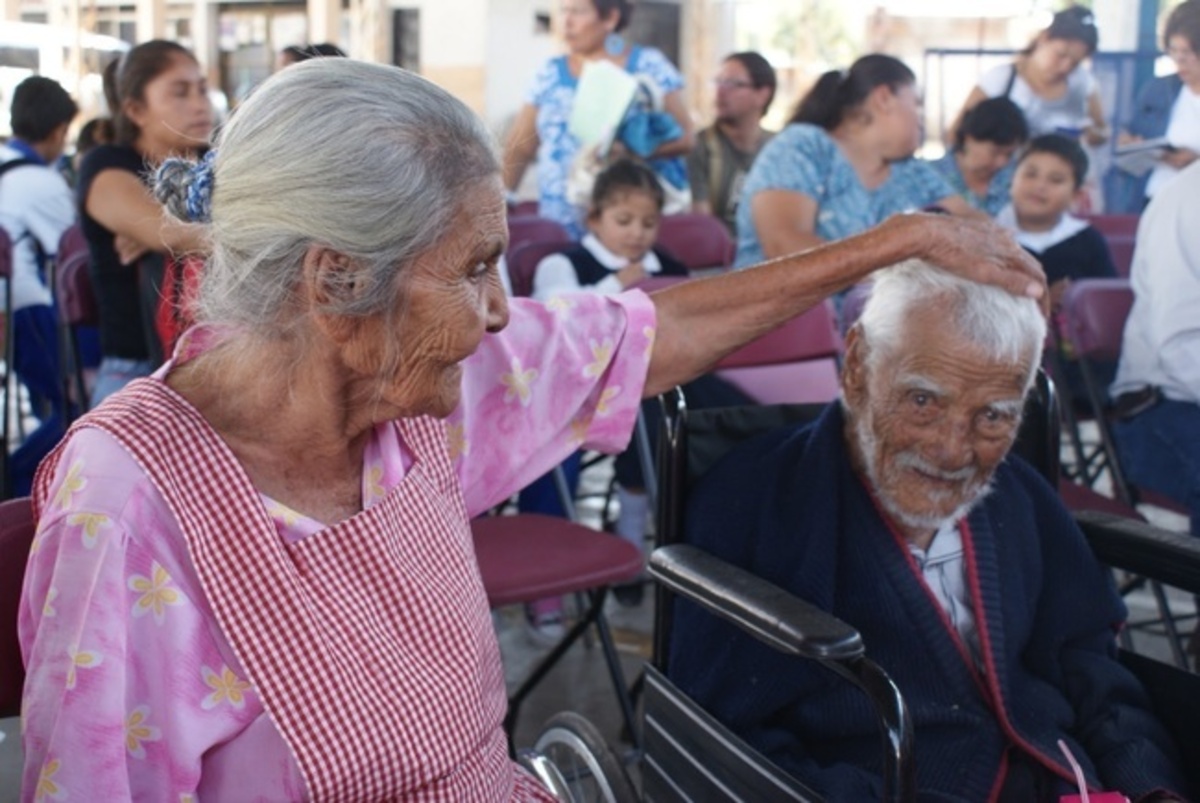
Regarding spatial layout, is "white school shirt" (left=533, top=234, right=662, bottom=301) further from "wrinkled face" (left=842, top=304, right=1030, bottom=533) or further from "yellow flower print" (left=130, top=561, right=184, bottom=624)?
"yellow flower print" (left=130, top=561, right=184, bottom=624)

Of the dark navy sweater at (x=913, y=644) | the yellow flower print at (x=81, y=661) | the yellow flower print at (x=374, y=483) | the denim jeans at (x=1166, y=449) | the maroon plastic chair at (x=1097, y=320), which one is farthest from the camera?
the maroon plastic chair at (x=1097, y=320)

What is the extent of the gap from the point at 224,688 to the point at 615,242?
342 centimetres

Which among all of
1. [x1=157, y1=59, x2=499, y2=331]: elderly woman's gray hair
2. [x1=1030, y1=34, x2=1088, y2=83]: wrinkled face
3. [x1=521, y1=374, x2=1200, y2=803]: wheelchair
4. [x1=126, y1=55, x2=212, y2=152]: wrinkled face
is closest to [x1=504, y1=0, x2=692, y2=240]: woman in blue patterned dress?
[x1=1030, y1=34, x2=1088, y2=83]: wrinkled face

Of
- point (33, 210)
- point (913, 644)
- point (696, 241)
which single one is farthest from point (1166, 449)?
point (33, 210)

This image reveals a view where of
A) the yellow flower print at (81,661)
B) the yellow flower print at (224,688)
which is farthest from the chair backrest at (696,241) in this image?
the yellow flower print at (81,661)

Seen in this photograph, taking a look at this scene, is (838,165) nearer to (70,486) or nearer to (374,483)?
(374,483)

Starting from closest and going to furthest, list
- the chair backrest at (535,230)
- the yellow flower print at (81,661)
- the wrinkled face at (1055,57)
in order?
the yellow flower print at (81,661) < the chair backrest at (535,230) < the wrinkled face at (1055,57)

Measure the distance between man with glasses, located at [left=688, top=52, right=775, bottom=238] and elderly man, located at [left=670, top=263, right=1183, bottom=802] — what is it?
15.1 ft

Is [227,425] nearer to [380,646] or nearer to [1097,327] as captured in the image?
[380,646]

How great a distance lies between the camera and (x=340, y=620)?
1529mm

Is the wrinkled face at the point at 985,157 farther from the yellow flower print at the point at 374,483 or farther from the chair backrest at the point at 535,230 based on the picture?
the yellow flower print at the point at 374,483

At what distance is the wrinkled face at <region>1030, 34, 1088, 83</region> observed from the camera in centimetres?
671

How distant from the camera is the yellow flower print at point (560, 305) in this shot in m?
1.98

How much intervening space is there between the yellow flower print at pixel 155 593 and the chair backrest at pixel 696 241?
169 inches
